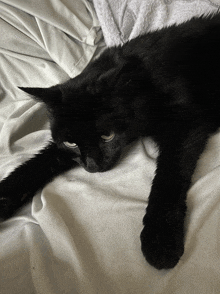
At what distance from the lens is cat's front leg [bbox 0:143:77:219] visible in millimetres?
832

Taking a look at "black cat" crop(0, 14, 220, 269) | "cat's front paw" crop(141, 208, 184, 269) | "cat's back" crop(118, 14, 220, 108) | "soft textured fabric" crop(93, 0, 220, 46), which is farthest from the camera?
"soft textured fabric" crop(93, 0, 220, 46)

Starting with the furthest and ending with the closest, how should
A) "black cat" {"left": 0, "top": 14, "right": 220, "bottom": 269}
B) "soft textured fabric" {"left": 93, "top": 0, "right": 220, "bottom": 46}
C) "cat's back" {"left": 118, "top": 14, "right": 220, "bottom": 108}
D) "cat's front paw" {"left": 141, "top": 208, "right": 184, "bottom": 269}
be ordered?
"soft textured fabric" {"left": 93, "top": 0, "right": 220, "bottom": 46} → "cat's back" {"left": 118, "top": 14, "right": 220, "bottom": 108} → "black cat" {"left": 0, "top": 14, "right": 220, "bottom": 269} → "cat's front paw" {"left": 141, "top": 208, "right": 184, "bottom": 269}

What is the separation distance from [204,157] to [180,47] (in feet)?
1.37

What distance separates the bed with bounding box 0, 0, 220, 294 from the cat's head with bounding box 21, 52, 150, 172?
0.09 meters

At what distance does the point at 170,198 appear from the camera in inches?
27.8

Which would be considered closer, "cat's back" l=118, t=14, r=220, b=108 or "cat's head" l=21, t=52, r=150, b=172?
"cat's head" l=21, t=52, r=150, b=172

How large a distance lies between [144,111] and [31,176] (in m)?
0.47

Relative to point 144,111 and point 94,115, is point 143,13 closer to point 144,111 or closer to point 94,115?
point 144,111

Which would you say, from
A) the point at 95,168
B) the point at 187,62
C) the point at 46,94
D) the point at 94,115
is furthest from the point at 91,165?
the point at 187,62

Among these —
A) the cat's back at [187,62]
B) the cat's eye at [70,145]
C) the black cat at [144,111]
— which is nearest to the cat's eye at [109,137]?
the black cat at [144,111]

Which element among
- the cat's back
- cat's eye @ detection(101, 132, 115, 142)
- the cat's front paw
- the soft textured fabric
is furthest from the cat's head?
the soft textured fabric

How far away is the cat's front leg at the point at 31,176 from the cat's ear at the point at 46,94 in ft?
0.73

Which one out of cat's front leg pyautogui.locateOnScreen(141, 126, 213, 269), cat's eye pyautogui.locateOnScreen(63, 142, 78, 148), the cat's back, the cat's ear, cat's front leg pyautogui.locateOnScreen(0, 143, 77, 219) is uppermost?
the cat's ear

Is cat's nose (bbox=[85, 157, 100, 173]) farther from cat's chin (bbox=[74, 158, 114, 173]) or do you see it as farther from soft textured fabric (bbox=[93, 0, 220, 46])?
soft textured fabric (bbox=[93, 0, 220, 46])
